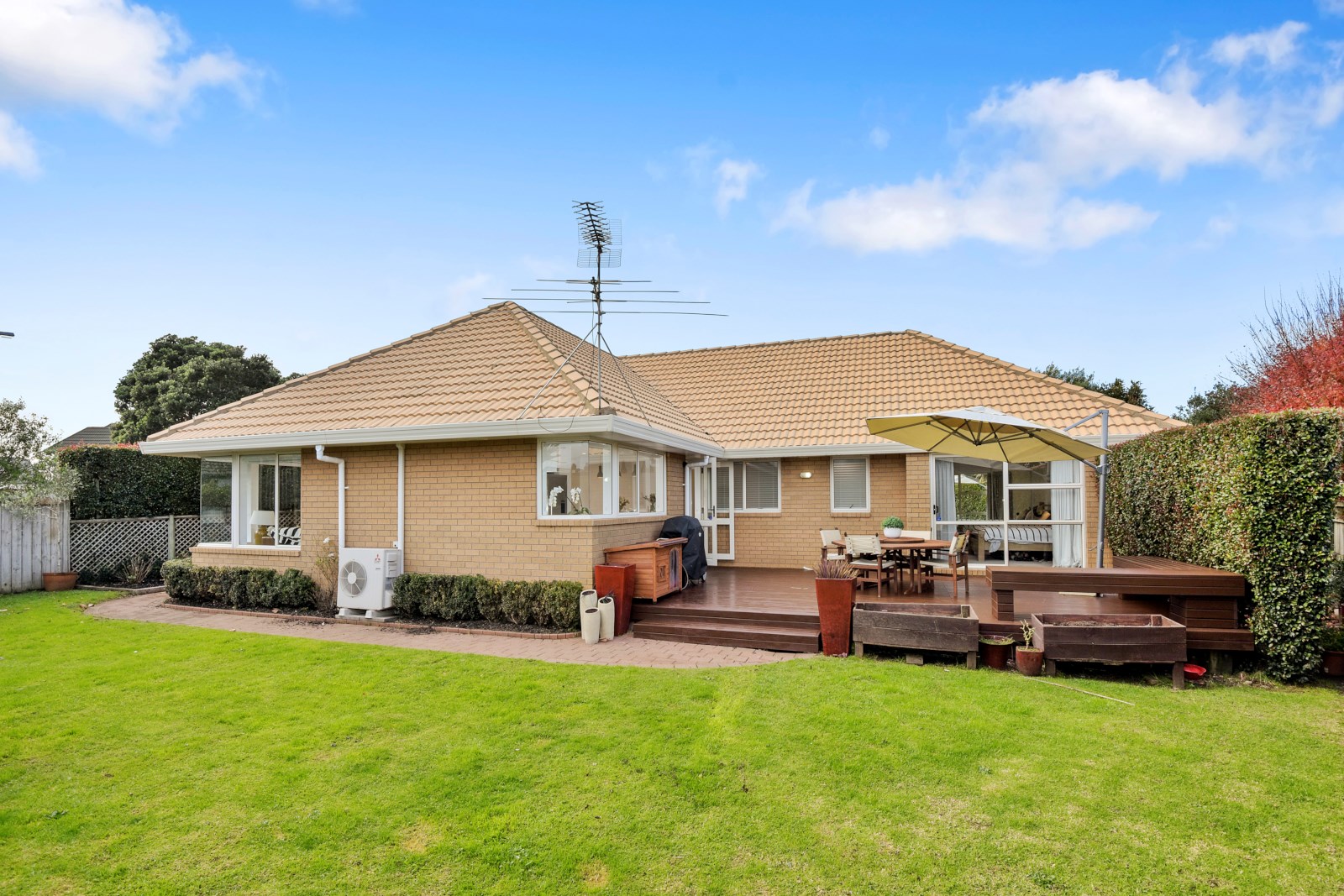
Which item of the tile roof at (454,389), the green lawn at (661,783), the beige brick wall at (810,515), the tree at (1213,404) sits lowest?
the green lawn at (661,783)

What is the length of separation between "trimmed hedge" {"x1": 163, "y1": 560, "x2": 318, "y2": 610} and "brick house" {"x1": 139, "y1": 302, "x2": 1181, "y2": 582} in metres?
0.39

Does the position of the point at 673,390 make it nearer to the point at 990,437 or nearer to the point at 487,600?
the point at 487,600

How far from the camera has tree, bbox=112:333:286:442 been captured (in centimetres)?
3011

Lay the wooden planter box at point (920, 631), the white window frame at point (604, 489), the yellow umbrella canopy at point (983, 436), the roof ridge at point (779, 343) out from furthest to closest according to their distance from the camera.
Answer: the roof ridge at point (779, 343) → the white window frame at point (604, 489) → the yellow umbrella canopy at point (983, 436) → the wooden planter box at point (920, 631)

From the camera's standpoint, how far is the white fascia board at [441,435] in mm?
9273

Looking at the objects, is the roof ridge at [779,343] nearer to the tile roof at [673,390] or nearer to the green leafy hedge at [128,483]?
the tile roof at [673,390]

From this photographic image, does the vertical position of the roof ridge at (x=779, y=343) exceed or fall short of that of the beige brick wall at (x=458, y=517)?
it exceeds it

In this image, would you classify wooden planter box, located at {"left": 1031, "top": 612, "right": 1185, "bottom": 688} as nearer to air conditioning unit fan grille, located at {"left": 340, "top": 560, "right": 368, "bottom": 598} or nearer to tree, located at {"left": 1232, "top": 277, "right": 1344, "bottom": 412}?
air conditioning unit fan grille, located at {"left": 340, "top": 560, "right": 368, "bottom": 598}

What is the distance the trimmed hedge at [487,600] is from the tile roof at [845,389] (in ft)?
20.2

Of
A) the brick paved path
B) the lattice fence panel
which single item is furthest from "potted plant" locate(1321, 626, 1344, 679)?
the lattice fence panel

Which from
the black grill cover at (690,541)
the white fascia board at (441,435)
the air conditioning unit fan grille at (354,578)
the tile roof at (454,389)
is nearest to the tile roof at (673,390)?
the tile roof at (454,389)

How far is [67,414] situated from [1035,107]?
19919mm

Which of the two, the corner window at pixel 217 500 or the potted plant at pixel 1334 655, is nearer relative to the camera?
the potted plant at pixel 1334 655

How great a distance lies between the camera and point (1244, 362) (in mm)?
22203
